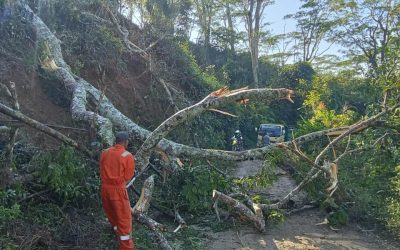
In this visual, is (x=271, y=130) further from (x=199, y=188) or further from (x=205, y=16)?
(x=205, y=16)

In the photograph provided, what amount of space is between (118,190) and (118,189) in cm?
1

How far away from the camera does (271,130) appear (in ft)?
61.3

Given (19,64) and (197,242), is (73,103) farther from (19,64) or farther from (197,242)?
(197,242)

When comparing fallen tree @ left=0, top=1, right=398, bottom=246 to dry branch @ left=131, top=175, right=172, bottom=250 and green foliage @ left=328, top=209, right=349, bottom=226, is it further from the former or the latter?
green foliage @ left=328, top=209, right=349, bottom=226

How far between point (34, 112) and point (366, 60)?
2389 centimetres

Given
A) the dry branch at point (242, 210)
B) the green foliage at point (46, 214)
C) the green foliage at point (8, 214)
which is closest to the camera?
the green foliage at point (8, 214)

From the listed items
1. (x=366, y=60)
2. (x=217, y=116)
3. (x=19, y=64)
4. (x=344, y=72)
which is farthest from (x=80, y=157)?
(x=344, y=72)

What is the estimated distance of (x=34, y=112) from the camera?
348 inches

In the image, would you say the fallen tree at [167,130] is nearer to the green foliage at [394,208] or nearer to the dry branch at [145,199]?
the dry branch at [145,199]

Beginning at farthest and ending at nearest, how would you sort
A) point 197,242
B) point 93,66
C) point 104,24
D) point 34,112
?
point 104,24 < point 93,66 < point 34,112 < point 197,242

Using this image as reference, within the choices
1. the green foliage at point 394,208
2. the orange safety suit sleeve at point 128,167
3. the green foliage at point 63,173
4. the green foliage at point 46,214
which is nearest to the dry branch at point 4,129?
the green foliage at point 63,173

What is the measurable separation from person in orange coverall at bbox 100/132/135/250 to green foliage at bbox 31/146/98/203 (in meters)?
0.93

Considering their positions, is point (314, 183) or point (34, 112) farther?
point (34, 112)

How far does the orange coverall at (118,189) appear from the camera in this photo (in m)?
5.01
